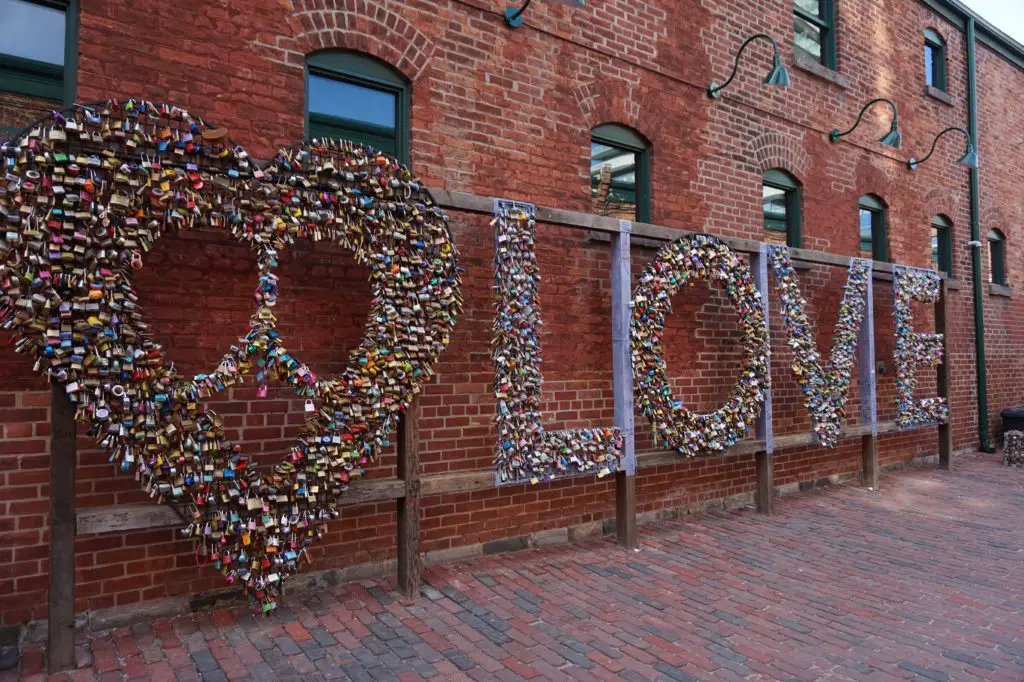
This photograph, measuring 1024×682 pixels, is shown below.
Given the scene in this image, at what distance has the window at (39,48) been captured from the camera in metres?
3.70

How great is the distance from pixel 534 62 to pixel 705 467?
4.25 m

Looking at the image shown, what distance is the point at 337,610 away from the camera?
4035mm

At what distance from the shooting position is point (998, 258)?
11656mm

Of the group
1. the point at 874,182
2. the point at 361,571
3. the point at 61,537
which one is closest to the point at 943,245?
the point at 874,182

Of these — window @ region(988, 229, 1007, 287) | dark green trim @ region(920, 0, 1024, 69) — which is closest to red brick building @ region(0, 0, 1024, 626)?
dark green trim @ region(920, 0, 1024, 69)

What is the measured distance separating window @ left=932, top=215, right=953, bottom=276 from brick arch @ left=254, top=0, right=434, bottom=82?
30.0 ft

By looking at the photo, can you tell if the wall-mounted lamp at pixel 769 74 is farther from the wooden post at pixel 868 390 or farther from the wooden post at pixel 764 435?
the wooden post at pixel 868 390

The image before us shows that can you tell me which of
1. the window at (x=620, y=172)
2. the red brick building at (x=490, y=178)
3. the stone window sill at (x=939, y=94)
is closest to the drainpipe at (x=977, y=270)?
the stone window sill at (x=939, y=94)

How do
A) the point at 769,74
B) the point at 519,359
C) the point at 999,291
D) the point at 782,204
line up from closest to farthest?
the point at 519,359 → the point at 769,74 → the point at 782,204 → the point at 999,291

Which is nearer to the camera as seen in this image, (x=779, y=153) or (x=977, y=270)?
(x=779, y=153)

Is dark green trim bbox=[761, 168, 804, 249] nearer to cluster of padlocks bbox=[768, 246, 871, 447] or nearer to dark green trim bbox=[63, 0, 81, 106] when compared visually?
cluster of padlocks bbox=[768, 246, 871, 447]

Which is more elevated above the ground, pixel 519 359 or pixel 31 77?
pixel 31 77

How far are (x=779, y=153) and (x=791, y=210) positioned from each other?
29.3 inches

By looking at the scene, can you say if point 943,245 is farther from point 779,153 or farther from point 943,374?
point 779,153
